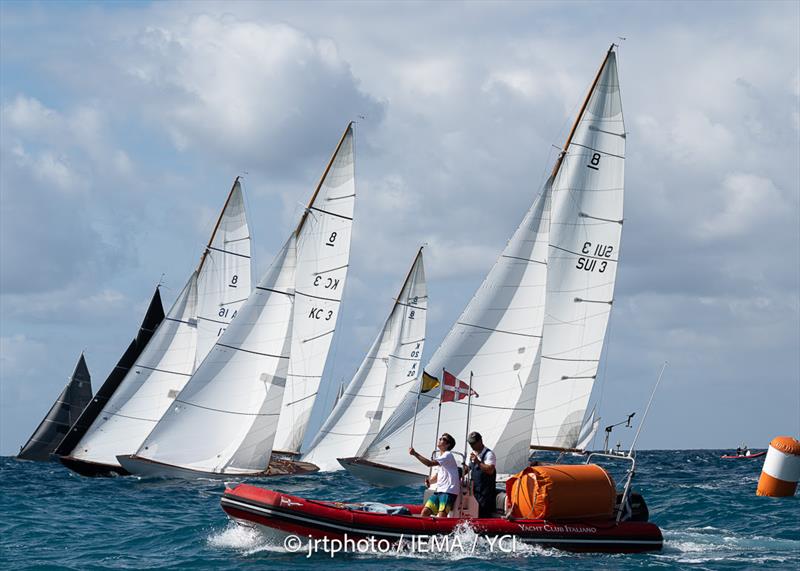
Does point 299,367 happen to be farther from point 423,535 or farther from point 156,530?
point 423,535

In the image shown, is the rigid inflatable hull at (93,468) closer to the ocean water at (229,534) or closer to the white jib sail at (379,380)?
the ocean water at (229,534)

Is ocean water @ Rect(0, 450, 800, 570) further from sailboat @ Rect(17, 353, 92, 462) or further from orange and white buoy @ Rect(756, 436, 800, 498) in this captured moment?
sailboat @ Rect(17, 353, 92, 462)

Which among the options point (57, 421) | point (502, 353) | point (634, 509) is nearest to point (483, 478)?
point (634, 509)

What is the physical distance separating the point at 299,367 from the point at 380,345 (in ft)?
14.9

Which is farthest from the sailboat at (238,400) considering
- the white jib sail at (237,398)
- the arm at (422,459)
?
the arm at (422,459)

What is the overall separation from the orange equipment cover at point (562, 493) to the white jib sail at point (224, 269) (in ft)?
82.7

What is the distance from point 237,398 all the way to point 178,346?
26.1 feet

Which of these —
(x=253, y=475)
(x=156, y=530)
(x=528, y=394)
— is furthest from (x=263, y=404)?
(x=156, y=530)

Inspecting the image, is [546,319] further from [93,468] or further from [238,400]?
[93,468]

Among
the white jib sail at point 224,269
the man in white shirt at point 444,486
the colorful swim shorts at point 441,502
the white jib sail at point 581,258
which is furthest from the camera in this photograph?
the white jib sail at point 224,269

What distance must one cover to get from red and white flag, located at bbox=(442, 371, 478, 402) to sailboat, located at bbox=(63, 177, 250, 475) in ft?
51.3

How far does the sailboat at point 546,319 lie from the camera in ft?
95.2

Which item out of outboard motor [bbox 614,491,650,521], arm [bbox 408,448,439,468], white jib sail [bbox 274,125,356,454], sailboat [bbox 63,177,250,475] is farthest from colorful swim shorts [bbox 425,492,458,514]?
sailboat [bbox 63,177,250,475]

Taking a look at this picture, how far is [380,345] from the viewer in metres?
46.2
